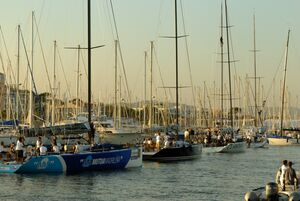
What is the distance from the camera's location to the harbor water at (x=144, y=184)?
31.5 m

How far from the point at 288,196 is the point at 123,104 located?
223 feet

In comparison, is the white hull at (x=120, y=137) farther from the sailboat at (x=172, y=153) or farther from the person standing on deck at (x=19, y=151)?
the person standing on deck at (x=19, y=151)

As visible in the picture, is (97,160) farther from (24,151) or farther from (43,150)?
(24,151)

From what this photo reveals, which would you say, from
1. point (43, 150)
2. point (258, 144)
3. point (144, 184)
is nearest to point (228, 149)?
point (258, 144)

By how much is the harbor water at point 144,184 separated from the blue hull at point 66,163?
2.44 feet

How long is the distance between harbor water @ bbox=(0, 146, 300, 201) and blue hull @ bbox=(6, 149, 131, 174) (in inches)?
29.3

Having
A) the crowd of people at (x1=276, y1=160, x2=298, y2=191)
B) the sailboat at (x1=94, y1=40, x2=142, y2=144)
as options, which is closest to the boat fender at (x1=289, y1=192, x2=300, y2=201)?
the crowd of people at (x1=276, y1=160, x2=298, y2=191)

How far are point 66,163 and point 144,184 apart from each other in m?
6.15

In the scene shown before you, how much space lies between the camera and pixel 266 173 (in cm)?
4612

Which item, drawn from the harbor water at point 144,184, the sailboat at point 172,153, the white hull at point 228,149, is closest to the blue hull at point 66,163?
the harbor water at point 144,184

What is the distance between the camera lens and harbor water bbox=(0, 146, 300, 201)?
3145 centimetres

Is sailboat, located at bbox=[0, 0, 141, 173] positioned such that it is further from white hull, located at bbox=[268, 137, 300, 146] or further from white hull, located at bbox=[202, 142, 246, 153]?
white hull, located at bbox=[268, 137, 300, 146]

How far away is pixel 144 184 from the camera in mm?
36688

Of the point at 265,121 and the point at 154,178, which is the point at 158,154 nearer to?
the point at 154,178
